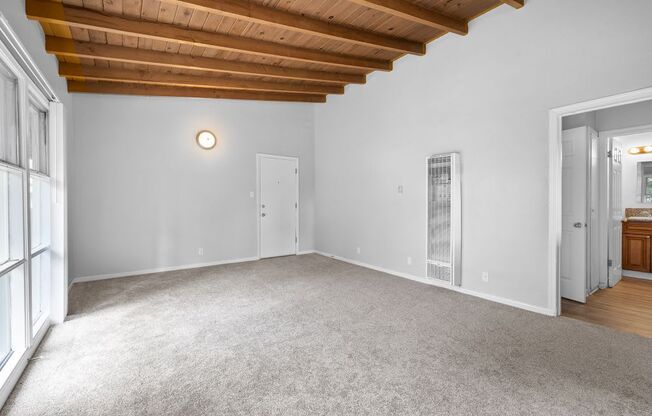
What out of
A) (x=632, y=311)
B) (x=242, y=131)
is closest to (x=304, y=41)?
(x=242, y=131)

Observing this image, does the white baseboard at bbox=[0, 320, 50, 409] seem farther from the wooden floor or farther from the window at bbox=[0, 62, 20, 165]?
the wooden floor

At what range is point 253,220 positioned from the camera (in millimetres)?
5840

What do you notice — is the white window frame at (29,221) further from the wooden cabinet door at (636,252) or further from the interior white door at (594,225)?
the wooden cabinet door at (636,252)

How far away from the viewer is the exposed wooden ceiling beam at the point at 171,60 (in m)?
3.21

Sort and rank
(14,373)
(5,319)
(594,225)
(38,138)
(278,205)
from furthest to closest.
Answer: (278,205), (594,225), (38,138), (5,319), (14,373)

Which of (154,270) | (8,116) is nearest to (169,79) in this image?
(8,116)

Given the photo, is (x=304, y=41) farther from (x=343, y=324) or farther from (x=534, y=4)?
(x=343, y=324)

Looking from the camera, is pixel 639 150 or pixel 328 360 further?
pixel 639 150

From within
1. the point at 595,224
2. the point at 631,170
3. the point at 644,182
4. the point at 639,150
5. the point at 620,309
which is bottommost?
the point at 620,309

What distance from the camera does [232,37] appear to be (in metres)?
3.56

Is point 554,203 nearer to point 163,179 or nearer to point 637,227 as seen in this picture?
point 637,227

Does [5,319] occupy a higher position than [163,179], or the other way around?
[163,179]

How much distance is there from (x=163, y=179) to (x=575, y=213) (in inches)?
221

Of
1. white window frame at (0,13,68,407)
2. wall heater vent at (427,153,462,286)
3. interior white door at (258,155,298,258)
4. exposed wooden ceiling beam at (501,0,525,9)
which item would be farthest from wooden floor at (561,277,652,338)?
white window frame at (0,13,68,407)
